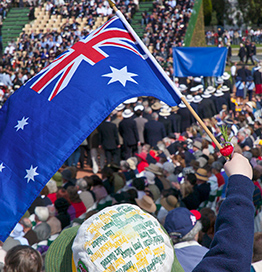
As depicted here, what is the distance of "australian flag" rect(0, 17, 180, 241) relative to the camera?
298 centimetres

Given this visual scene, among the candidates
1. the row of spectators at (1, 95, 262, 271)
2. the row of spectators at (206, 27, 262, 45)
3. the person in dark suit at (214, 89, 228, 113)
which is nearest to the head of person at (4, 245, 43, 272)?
the row of spectators at (1, 95, 262, 271)

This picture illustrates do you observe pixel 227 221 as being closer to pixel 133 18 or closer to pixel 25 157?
pixel 25 157

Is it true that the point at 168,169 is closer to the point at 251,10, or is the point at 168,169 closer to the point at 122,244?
the point at 122,244

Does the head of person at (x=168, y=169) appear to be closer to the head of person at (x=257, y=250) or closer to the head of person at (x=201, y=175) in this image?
the head of person at (x=201, y=175)

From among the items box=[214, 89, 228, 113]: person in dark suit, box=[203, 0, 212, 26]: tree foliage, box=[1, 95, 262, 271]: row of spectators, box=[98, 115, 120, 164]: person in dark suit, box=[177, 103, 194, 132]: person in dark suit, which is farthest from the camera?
box=[203, 0, 212, 26]: tree foliage

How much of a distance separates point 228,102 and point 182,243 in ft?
36.0

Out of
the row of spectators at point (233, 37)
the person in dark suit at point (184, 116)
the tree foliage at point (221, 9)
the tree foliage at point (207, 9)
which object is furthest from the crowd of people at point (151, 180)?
the tree foliage at point (221, 9)

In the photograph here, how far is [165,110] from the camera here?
38.5 ft

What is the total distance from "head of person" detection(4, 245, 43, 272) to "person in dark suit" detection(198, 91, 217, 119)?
33.8 ft

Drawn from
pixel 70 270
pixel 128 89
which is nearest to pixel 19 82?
pixel 128 89

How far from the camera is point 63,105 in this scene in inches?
126

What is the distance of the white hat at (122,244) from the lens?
1421mm

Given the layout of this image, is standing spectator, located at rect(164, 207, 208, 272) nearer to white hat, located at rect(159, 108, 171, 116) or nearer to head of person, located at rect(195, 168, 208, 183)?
head of person, located at rect(195, 168, 208, 183)

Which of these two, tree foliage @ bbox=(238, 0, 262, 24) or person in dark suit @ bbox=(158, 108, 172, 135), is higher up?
tree foliage @ bbox=(238, 0, 262, 24)
